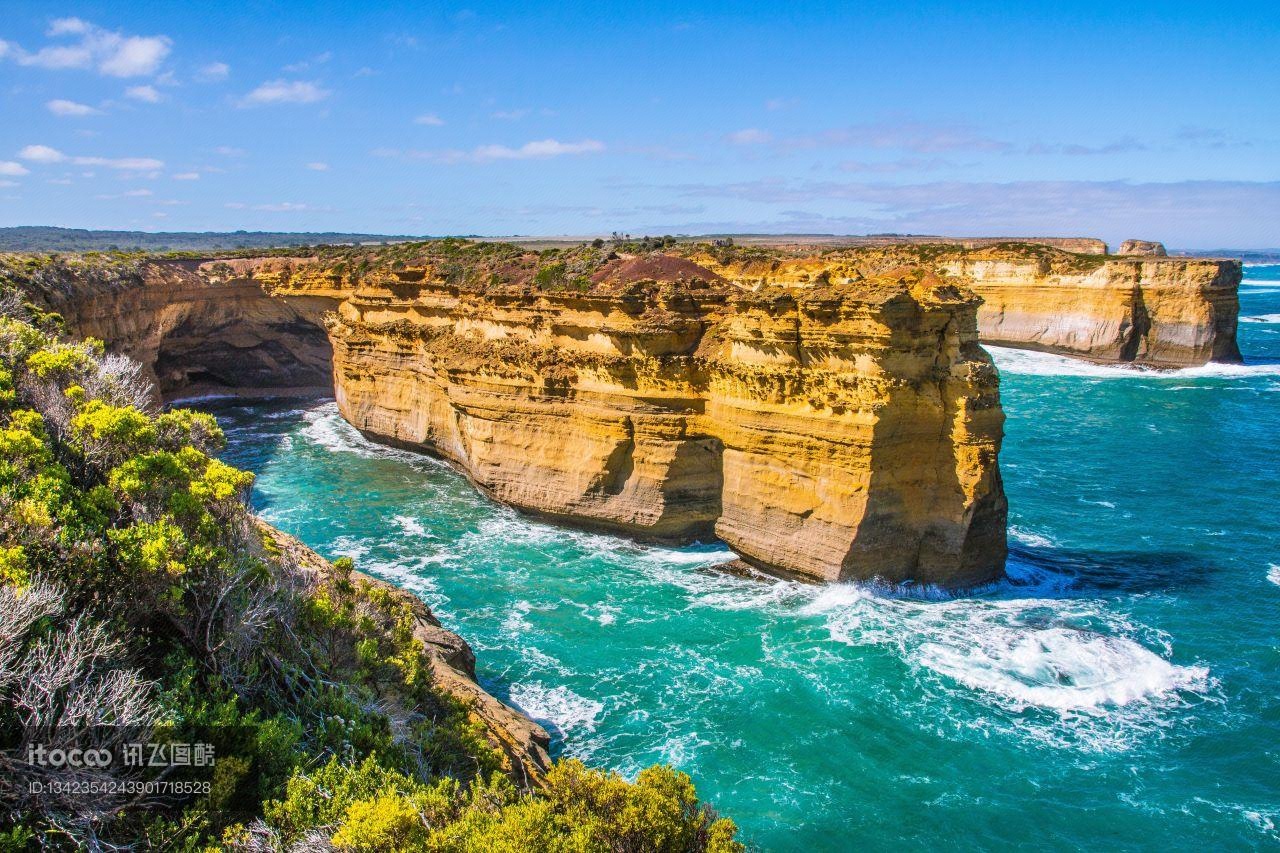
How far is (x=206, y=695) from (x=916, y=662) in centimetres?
1461

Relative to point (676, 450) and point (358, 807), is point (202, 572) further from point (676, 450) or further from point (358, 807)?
point (676, 450)

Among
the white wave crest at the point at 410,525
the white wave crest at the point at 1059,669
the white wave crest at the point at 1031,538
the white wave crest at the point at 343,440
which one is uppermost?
the white wave crest at the point at 343,440

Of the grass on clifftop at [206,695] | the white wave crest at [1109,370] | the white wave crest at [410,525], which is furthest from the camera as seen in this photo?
the white wave crest at [1109,370]

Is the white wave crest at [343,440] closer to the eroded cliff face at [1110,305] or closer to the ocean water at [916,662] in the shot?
the ocean water at [916,662]

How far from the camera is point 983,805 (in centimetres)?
1416

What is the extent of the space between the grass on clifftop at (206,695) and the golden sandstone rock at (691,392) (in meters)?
12.1

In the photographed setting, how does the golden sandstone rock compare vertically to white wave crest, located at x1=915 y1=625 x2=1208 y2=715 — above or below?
above

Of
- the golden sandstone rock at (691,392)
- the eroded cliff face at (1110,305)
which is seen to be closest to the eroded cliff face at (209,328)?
the golden sandstone rock at (691,392)

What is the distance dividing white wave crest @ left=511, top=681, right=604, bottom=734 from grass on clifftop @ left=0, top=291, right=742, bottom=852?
3.78 m

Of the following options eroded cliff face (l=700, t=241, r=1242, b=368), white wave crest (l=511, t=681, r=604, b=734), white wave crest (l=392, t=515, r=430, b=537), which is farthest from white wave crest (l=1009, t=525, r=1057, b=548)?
eroded cliff face (l=700, t=241, r=1242, b=368)

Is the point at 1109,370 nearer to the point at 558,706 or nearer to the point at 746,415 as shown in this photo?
the point at 746,415

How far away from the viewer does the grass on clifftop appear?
7.44 metres

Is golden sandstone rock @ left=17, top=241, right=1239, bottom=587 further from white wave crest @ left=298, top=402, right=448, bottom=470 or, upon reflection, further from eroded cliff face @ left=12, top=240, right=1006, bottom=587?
white wave crest @ left=298, top=402, right=448, bottom=470

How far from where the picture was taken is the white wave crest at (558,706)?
1645cm
